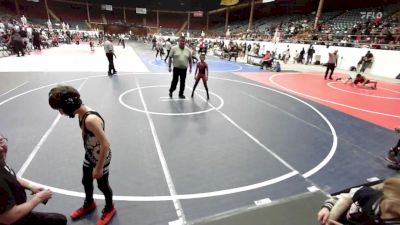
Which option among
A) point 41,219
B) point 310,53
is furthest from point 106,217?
point 310,53

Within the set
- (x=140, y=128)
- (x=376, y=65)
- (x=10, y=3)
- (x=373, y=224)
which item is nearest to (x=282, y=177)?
(x=373, y=224)

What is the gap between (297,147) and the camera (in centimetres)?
529

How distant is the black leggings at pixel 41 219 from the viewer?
2380 mm

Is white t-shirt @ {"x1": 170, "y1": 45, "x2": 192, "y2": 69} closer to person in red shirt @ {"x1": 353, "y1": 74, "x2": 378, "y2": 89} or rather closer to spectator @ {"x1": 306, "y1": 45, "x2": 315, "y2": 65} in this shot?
person in red shirt @ {"x1": 353, "y1": 74, "x2": 378, "y2": 89}

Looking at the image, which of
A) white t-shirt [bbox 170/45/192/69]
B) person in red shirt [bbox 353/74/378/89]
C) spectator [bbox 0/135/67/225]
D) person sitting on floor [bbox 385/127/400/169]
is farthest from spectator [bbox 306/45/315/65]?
spectator [bbox 0/135/67/225]

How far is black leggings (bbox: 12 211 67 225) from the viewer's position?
2380 mm

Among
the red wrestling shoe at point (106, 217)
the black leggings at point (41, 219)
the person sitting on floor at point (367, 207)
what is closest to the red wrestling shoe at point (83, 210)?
the red wrestling shoe at point (106, 217)

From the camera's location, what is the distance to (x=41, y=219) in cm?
253

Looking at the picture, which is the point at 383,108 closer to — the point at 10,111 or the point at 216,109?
the point at 216,109

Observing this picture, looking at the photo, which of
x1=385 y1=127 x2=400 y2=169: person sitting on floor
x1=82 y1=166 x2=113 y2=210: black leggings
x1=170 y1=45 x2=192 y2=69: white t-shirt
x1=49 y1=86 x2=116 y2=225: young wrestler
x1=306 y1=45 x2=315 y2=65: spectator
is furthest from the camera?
x1=306 y1=45 x2=315 y2=65: spectator

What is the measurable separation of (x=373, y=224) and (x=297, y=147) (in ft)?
11.6

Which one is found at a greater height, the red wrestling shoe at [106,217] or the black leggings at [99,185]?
the black leggings at [99,185]

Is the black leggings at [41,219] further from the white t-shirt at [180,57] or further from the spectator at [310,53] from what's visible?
the spectator at [310,53]

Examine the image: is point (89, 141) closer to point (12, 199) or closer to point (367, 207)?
point (12, 199)
